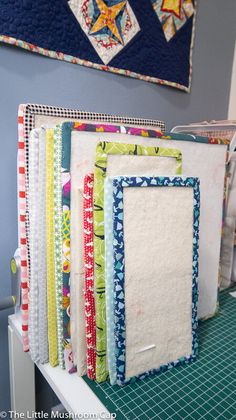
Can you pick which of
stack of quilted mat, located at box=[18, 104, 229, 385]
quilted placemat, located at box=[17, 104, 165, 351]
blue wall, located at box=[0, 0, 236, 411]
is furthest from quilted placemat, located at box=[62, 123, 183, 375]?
blue wall, located at box=[0, 0, 236, 411]

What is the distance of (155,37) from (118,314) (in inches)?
34.3

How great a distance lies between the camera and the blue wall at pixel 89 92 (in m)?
0.72

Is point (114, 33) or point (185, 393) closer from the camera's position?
point (185, 393)

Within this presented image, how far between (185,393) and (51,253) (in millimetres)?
357

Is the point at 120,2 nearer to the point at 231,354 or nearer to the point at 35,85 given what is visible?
the point at 35,85

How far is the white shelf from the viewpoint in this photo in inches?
18.4

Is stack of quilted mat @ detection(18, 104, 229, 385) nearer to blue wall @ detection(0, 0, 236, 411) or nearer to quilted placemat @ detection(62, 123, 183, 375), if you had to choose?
quilted placemat @ detection(62, 123, 183, 375)

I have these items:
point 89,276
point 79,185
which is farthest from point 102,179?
point 89,276

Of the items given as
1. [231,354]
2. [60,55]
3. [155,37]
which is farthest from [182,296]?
[155,37]

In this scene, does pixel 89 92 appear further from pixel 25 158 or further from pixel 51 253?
pixel 51 253

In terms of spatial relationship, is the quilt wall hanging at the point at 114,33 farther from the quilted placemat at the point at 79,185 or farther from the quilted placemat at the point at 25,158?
the quilted placemat at the point at 79,185

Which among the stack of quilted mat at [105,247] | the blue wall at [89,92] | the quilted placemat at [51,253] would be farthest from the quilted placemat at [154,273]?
the blue wall at [89,92]

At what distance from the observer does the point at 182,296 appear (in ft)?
1.87

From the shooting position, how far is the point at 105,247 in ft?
1.58
